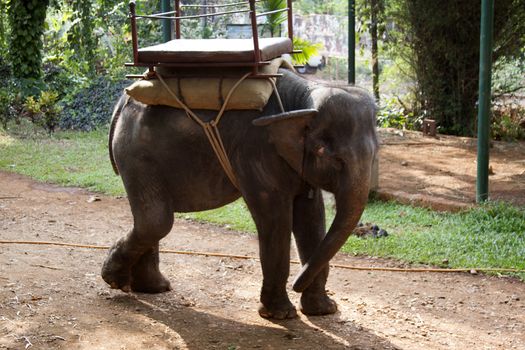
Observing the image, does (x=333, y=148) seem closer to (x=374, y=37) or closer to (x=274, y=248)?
(x=274, y=248)

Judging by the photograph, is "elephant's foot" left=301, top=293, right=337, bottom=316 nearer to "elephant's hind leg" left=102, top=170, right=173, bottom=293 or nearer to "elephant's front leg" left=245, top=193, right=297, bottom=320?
Result: "elephant's front leg" left=245, top=193, right=297, bottom=320

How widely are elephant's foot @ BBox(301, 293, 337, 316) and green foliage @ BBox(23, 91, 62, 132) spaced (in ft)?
30.0

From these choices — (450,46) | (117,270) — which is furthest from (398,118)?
(117,270)

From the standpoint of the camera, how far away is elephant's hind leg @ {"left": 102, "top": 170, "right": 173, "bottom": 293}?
5352 millimetres

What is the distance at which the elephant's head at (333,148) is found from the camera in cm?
459

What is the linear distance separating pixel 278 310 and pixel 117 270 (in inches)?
45.9

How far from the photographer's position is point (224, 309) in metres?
5.53

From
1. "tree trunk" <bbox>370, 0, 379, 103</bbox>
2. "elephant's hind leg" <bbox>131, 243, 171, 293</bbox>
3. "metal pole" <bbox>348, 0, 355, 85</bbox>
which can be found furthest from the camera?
"tree trunk" <bbox>370, 0, 379, 103</bbox>

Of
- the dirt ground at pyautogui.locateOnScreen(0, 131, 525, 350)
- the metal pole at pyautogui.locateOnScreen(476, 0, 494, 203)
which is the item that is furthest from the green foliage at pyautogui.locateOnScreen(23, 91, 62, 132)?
the metal pole at pyautogui.locateOnScreen(476, 0, 494, 203)

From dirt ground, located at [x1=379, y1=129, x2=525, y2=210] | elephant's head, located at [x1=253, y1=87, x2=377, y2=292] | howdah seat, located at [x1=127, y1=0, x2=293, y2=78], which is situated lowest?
dirt ground, located at [x1=379, y1=129, x2=525, y2=210]

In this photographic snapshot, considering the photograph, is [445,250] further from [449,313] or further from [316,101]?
[316,101]

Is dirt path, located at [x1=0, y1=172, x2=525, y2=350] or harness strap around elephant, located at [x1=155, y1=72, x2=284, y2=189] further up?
harness strap around elephant, located at [x1=155, y1=72, x2=284, y2=189]

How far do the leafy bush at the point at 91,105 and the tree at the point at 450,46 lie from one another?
515 centimetres

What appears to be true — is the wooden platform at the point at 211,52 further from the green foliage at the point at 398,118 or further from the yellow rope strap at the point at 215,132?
the green foliage at the point at 398,118
